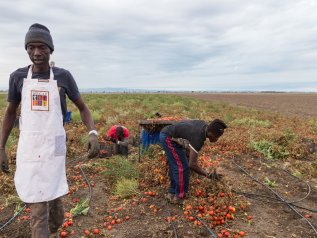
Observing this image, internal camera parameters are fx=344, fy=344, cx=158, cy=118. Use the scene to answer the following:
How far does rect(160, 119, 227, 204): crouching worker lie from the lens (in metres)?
5.48

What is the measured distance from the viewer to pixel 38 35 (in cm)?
327

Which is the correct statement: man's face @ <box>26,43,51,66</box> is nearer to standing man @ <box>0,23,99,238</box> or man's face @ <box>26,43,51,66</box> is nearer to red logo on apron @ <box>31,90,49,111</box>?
standing man @ <box>0,23,99,238</box>

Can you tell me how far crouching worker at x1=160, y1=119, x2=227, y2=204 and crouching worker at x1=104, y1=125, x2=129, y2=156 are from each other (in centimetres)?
287

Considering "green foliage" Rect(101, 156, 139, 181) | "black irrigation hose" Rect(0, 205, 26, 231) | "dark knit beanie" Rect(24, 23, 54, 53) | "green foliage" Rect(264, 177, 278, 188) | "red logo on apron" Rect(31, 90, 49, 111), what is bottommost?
"black irrigation hose" Rect(0, 205, 26, 231)

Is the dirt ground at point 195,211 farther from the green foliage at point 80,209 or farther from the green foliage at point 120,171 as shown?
the green foliage at point 120,171

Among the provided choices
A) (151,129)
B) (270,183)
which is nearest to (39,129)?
(151,129)

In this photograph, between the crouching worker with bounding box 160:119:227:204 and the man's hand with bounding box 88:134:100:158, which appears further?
the crouching worker with bounding box 160:119:227:204

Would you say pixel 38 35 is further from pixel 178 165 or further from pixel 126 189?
pixel 126 189

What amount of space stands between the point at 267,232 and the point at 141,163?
351 cm

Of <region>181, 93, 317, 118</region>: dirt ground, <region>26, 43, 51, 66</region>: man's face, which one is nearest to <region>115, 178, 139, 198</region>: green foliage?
<region>26, 43, 51, 66</region>: man's face

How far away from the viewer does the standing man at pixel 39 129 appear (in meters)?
3.25

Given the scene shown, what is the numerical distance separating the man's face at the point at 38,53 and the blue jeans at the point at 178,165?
2965 mm

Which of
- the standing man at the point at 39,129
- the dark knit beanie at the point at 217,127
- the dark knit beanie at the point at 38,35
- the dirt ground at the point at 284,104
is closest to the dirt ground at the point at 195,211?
the dark knit beanie at the point at 217,127

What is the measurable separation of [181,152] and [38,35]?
3.29 meters
